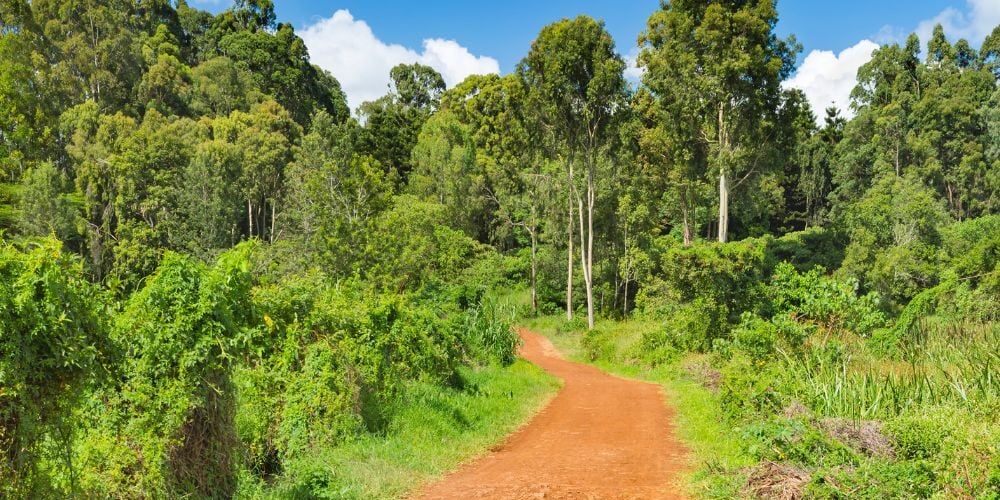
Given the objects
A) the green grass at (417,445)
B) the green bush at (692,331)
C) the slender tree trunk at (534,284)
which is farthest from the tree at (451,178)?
the green grass at (417,445)

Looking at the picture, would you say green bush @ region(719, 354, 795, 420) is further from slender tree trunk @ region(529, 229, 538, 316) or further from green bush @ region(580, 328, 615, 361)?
slender tree trunk @ region(529, 229, 538, 316)

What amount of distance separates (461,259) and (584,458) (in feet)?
80.9

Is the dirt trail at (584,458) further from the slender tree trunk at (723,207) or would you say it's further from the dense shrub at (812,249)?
the dense shrub at (812,249)

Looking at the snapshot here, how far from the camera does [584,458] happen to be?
28.2 feet

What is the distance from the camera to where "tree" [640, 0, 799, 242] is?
2272cm

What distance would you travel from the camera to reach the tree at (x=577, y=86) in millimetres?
25938

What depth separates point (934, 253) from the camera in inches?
1133

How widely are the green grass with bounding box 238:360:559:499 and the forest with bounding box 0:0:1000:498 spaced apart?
7 cm

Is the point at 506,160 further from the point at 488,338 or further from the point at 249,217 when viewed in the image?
the point at 488,338

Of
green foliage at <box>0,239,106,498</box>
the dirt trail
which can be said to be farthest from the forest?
the dirt trail

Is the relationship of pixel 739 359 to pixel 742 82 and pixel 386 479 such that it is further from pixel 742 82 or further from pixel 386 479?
pixel 742 82

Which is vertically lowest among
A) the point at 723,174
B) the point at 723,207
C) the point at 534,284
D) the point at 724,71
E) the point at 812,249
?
the point at 534,284

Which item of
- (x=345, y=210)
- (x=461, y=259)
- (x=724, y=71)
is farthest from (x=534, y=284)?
(x=724, y=71)

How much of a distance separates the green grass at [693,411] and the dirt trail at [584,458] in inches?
10.4
